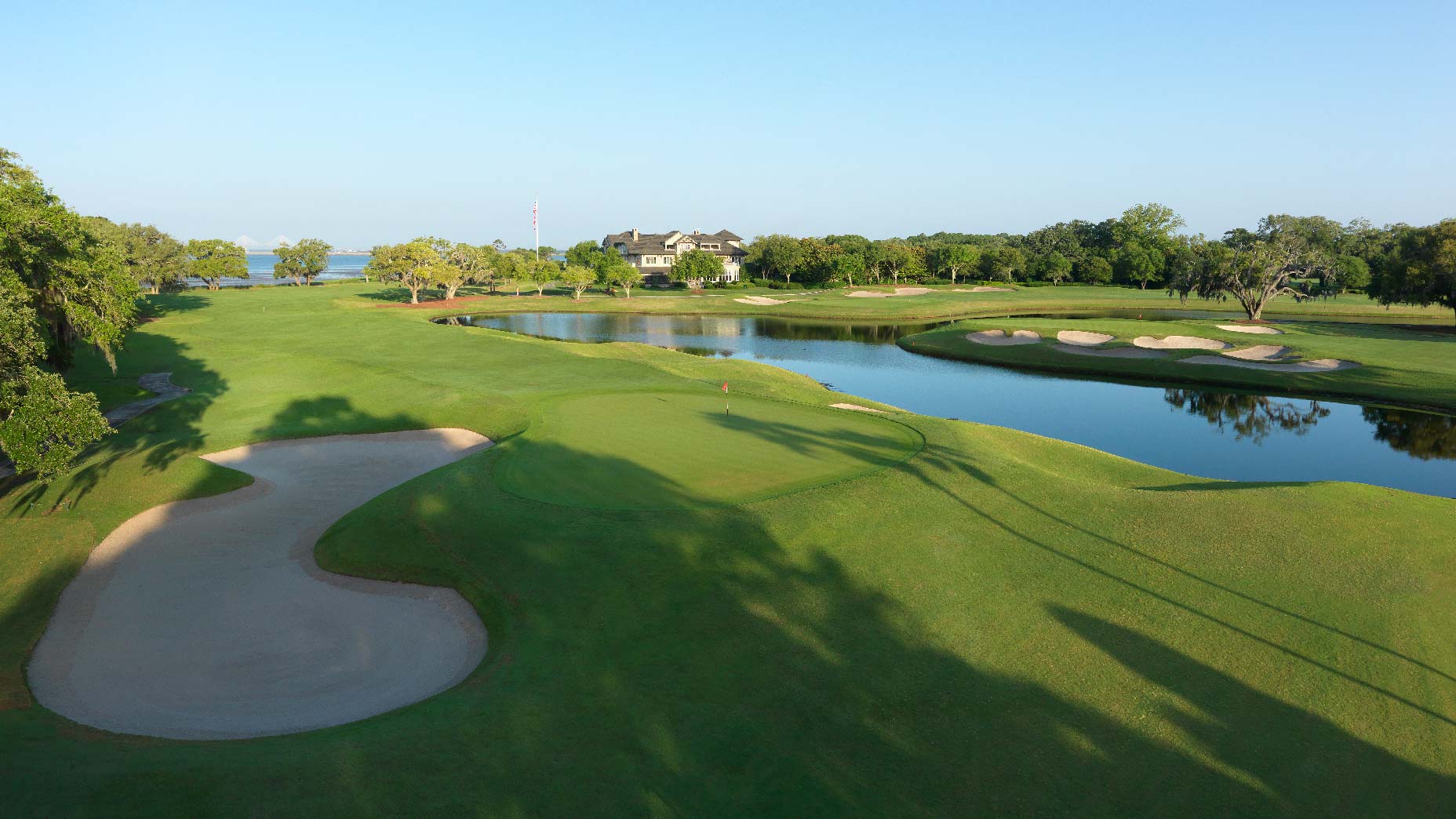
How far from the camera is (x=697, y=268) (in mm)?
134875

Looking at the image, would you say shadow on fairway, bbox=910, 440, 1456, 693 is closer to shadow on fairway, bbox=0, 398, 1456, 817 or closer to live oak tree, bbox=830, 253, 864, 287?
shadow on fairway, bbox=0, 398, 1456, 817

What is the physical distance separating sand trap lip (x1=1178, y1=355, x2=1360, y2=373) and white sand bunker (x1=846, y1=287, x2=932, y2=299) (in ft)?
205

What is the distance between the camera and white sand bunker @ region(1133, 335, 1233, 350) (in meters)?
57.8

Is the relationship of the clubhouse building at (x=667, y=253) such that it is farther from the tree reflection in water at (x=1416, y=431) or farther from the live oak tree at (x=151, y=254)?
the tree reflection in water at (x=1416, y=431)

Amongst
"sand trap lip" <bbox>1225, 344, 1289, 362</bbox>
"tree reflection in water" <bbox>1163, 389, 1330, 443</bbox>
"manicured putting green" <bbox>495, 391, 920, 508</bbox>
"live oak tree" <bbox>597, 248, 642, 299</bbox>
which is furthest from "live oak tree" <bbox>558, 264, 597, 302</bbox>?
"tree reflection in water" <bbox>1163, 389, 1330, 443</bbox>

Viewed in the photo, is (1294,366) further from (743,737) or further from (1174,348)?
(743,737)

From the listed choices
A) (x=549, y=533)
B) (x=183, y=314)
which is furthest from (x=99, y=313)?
(x=183, y=314)

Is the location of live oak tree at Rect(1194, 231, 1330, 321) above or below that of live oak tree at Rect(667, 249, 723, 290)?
below

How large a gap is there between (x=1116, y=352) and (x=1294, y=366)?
1184 centimetres

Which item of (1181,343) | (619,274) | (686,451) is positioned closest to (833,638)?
(686,451)

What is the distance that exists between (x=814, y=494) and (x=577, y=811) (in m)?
12.1

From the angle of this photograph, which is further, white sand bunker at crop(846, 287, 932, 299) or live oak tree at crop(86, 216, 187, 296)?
white sand bunker at crop(846, 287, 932, 299)

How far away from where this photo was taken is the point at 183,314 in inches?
3051

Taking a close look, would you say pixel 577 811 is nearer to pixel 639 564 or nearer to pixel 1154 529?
pixel 639 564
